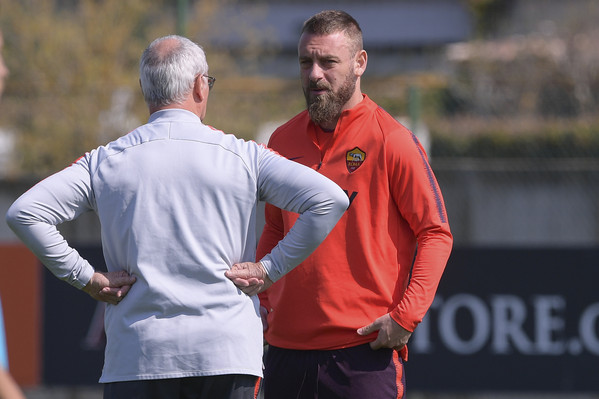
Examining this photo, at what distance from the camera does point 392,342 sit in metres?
3.37

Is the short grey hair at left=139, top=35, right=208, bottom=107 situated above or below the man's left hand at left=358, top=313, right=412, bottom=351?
above

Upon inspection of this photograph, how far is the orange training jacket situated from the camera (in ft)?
11.1

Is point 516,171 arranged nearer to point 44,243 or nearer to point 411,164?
point 411,164

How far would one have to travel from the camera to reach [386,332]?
10.9 feet

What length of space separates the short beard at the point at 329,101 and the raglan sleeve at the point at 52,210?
1.02 meters

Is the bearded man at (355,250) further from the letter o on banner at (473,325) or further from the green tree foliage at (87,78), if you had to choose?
the green tree foliage at (87,78)

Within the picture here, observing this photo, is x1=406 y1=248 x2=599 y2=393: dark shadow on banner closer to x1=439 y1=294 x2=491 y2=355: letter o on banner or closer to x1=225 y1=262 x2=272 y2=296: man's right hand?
x1=439 y1=294 x2=491 y2=355: letter o on banner

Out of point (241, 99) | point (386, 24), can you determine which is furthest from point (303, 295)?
point (386, 24)

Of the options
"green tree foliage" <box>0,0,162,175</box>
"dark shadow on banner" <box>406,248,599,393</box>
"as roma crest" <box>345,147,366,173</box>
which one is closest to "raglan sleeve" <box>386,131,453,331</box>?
"as roma crest" <box>345,147,366,173</box>

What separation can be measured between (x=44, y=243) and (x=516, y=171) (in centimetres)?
574

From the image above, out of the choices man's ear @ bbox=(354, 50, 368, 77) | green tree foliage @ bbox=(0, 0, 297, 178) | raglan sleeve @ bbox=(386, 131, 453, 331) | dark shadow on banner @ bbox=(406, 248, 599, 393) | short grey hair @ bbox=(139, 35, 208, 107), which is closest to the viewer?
short grey hair @ bbox=(139, 35, 208, 107)

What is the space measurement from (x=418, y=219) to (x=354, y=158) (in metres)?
0.35

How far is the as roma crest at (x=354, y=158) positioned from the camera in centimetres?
345

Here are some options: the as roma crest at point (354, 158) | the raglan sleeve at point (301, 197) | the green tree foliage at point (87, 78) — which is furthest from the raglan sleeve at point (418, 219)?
the green tree foliage at point (87, 78)
